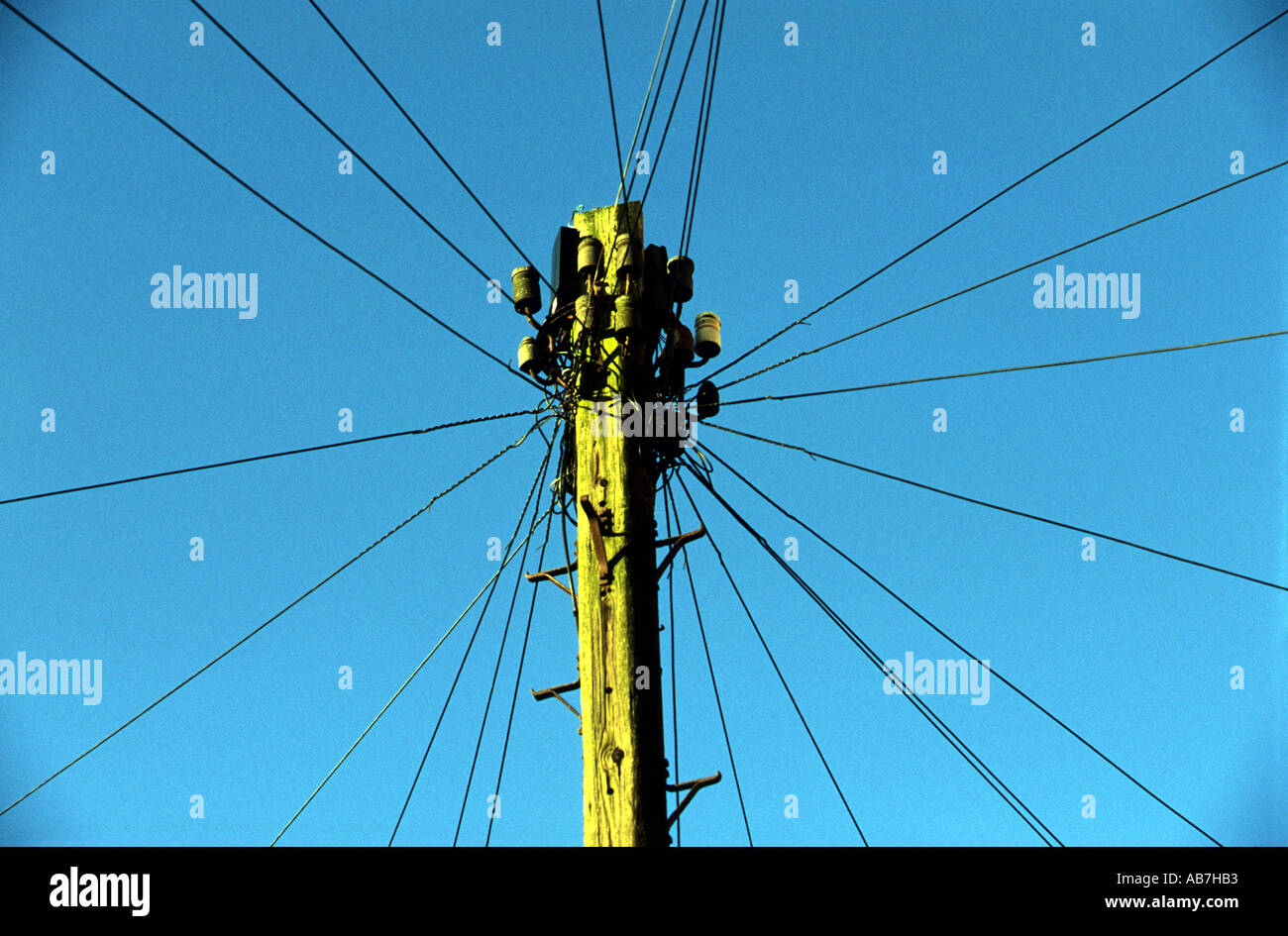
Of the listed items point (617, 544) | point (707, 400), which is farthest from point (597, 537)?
point (707, 400)

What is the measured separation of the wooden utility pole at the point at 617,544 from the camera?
5.41m

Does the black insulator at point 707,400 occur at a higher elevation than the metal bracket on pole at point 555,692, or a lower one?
higher

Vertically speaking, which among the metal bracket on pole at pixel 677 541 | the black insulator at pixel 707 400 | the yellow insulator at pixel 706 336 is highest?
the yellow insulator at pixel 706 336

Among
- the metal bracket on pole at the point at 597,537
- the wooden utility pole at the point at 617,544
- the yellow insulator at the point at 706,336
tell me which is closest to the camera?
the wooden utility pole at the point at 617,544

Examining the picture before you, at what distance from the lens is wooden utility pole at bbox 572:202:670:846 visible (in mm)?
5410

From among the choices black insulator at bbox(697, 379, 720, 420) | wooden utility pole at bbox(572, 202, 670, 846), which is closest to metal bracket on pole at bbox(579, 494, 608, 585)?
wooden utility pole at bbox(572, 202, 670, 846)

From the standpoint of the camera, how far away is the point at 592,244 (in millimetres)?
→ 6840

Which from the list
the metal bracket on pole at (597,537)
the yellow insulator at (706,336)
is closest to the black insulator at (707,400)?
the yellow insulator at (706,336)

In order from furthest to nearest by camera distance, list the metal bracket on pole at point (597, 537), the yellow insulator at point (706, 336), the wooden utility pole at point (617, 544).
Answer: the yellow insulator at point (706, 336), the metal bracket on pole at point (597, 537), the wooden utility pole at point (617, 544)

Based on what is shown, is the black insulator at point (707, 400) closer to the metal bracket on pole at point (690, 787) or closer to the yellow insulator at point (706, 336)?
the yellow insulator at point (706, 336)

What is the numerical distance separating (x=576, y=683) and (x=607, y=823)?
3.49 ft

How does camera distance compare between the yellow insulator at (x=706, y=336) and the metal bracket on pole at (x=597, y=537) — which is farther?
the yellow insulator at (x=706, y=336)
